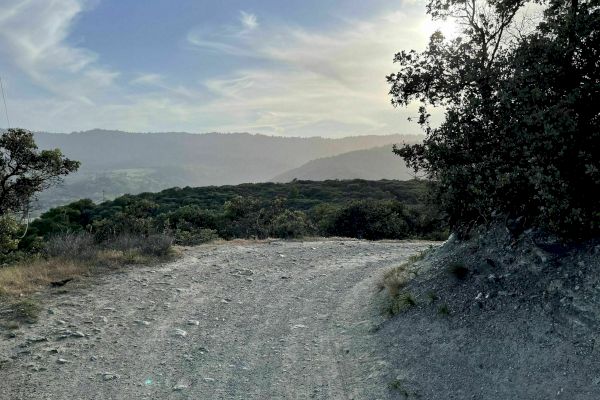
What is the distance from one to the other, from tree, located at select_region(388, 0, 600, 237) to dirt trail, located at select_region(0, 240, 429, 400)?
3.70m

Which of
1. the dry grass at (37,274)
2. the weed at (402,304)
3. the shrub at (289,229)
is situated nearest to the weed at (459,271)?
the weed at (402,304)

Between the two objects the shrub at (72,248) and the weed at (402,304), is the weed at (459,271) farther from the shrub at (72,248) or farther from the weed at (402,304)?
the shrub at (72,248)

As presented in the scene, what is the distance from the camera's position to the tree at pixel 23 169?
42.0 ft

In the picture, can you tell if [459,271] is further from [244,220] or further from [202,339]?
[244,220]

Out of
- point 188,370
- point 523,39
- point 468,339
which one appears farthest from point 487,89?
point 188,370

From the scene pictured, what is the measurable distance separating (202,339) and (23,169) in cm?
834

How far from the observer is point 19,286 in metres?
11.0

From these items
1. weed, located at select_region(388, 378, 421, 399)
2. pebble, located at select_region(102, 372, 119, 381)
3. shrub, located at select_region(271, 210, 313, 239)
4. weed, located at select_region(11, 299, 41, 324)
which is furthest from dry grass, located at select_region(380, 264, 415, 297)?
shrub, located at select_region(271, 210, 313, 239)

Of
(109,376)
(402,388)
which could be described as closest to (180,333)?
(109,376)

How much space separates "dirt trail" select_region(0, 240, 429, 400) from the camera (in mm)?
7027

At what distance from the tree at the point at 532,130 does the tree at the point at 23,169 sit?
35.3 feet

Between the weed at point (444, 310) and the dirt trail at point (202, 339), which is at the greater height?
the weed at point (444, 310)

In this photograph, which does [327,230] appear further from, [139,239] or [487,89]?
[487,89]

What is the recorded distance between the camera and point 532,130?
789 centimetres
